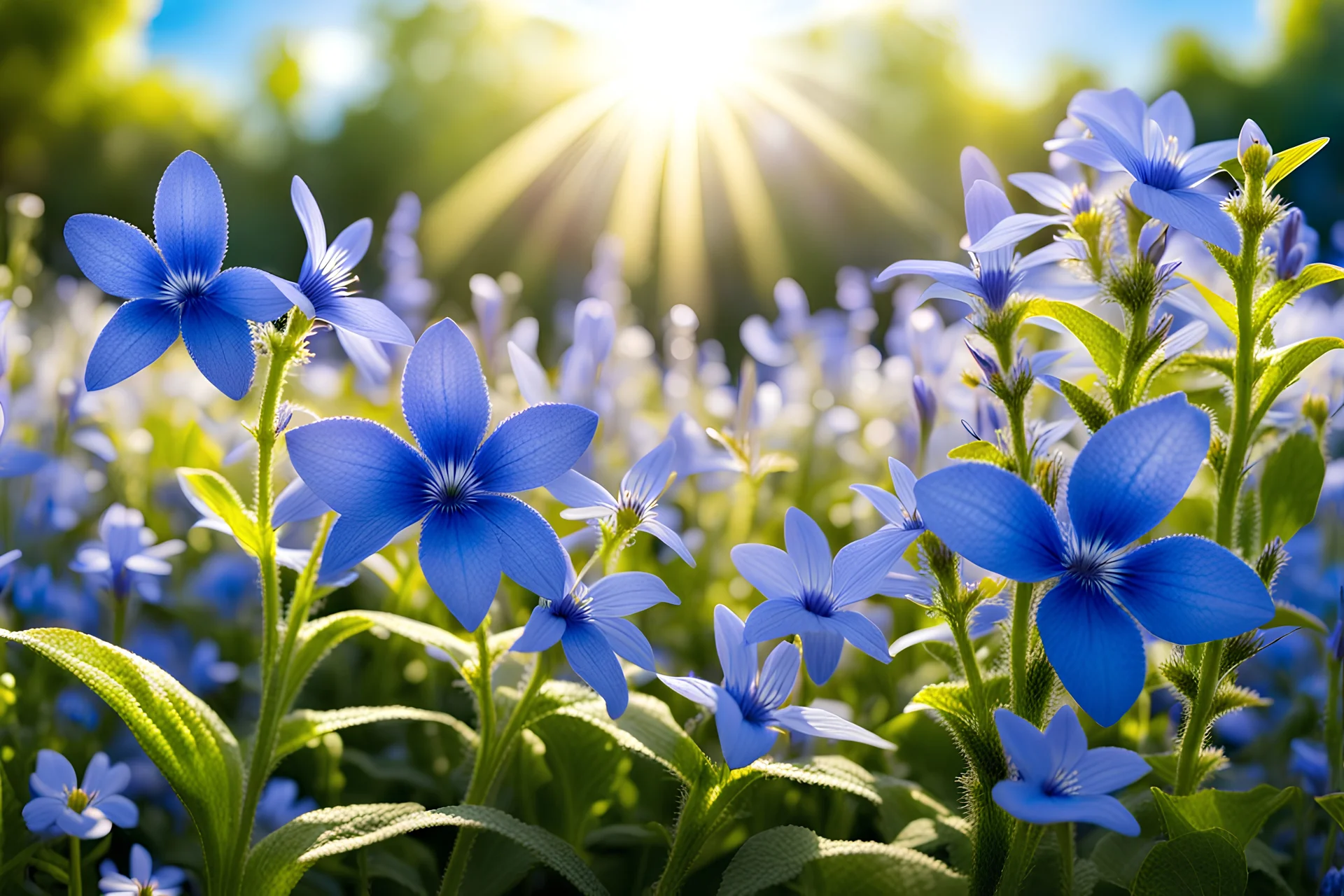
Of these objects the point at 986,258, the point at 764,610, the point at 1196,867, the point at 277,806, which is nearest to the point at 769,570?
the point at 764,610

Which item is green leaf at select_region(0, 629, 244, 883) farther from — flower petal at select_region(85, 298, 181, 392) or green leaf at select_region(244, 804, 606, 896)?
flower petal at select_region(85, 298, 181, 392)

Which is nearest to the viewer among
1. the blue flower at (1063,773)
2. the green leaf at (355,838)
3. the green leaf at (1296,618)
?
the blue flower at (1063,773)

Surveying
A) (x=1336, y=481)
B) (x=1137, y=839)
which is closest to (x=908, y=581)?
(x=1137, y=839)

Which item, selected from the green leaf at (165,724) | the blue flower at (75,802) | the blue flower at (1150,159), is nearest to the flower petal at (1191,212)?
the blue flower at (1150,159)

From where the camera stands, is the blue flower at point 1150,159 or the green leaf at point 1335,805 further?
the green leaf at point 1335,805

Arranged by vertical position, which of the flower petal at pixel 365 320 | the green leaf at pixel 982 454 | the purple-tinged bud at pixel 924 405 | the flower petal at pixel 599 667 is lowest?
the flower petal at pixel 599 667

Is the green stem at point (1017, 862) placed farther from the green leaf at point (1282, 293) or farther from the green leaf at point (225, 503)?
the green leaf at point (225, 503)
